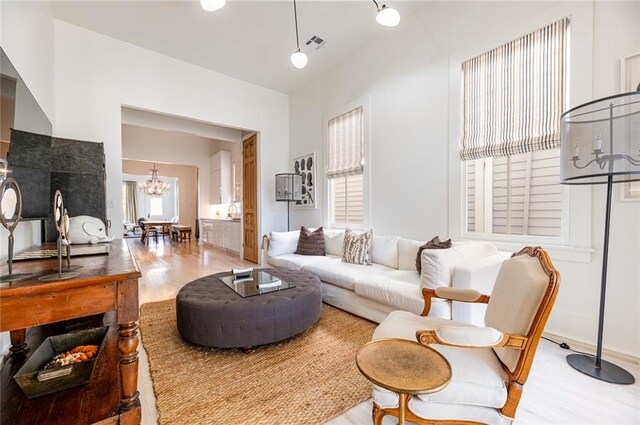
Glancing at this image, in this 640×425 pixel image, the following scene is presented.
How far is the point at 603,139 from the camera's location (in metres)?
1.80

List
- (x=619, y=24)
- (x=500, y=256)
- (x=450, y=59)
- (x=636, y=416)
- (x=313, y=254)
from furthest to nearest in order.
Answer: (x=313, y=254), (x=450, y=59), (x=500, y=256), (x=619, y=24), (x=636, y=416)

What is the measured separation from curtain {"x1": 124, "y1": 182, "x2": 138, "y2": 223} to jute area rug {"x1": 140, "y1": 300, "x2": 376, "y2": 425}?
12907 mm

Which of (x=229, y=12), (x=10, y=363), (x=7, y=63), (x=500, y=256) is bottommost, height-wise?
(x=10, y=363)

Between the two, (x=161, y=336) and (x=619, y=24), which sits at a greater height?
(x=619, y=24)

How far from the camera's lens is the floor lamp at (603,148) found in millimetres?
1708

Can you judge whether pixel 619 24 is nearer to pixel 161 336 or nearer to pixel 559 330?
pixel 559 330

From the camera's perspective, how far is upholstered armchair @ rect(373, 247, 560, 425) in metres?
1.14

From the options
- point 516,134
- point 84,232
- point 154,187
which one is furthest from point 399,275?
point 154,187

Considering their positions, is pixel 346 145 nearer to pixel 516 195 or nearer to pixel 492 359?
pixel 516 195

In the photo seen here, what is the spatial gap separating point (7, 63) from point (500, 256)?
3769 mm

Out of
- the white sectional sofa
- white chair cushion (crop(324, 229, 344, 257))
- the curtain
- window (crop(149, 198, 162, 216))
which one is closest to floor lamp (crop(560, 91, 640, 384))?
the white sectional sofa

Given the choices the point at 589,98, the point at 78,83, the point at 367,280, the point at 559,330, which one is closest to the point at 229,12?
the point at 78,83

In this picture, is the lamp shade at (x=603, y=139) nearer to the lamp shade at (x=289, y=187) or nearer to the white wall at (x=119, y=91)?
the lamp shade at (x=289, y=187)

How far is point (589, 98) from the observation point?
7.30ft
